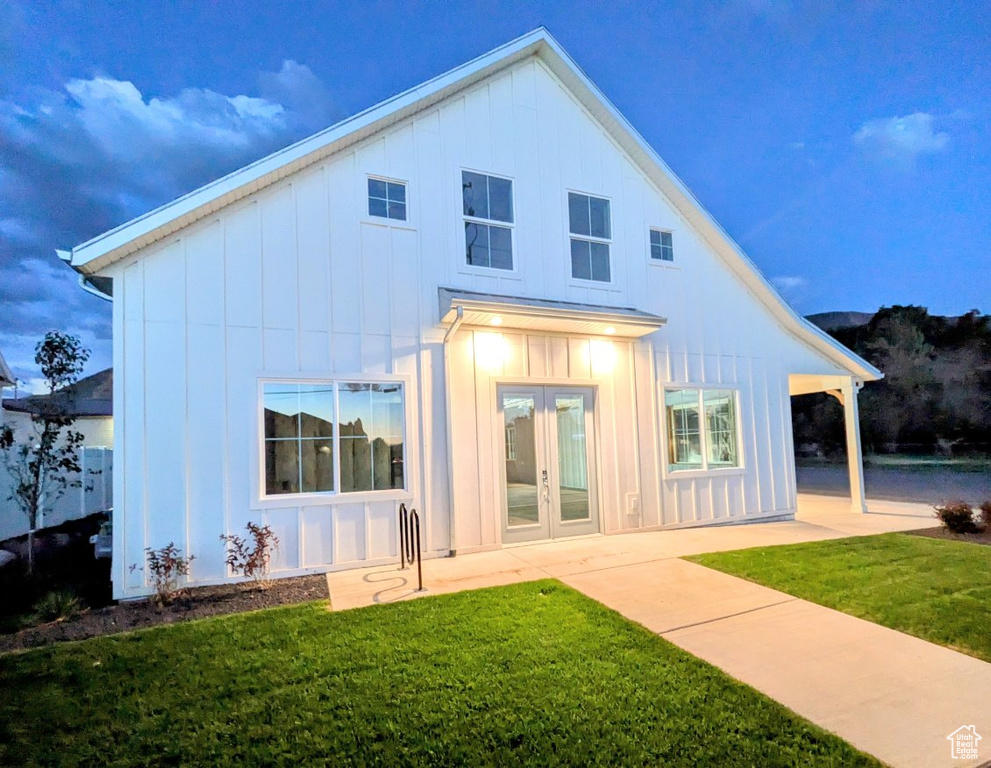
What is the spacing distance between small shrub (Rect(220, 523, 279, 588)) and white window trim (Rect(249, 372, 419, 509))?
0.34 meters

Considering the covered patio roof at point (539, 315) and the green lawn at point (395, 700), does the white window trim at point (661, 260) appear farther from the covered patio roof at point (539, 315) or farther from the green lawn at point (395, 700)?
the green lawn at point (395, 700)

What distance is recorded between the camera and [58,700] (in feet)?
11.1

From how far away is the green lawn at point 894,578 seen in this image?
14.4ft

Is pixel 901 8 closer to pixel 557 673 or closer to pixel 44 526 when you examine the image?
pixel 557 673

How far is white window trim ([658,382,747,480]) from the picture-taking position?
880 cm

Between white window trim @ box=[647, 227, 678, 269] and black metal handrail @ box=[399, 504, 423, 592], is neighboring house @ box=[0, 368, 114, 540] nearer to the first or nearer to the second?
black metal handrail @ box=[399, 504, 423, 592]

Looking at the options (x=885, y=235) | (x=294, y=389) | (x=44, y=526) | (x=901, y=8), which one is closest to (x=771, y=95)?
(x=901, y=8)

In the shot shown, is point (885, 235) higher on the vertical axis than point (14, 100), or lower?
higher

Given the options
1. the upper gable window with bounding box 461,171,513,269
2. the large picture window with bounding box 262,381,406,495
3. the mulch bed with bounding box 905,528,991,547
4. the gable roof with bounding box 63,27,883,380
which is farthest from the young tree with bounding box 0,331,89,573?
the mulch bed with bounding box 905,528,991,547

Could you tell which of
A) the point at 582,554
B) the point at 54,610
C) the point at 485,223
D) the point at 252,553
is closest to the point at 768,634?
the point at 582,554

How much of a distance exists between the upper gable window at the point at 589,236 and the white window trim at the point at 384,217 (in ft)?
9.31

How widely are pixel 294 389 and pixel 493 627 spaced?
13.0 ft

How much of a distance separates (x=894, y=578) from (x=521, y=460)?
488 cm

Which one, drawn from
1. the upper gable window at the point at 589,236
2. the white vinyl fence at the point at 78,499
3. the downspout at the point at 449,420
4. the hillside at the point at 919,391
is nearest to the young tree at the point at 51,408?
the white vinyl fence at the point at 78,499
